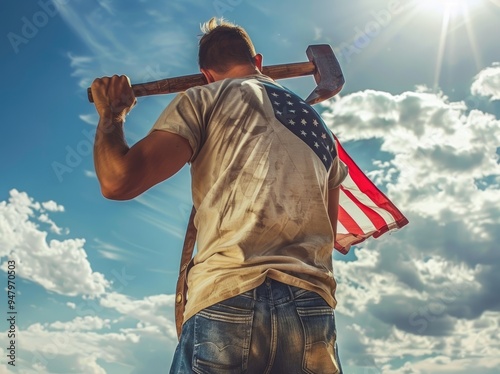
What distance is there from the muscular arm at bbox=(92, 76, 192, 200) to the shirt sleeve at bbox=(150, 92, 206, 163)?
0.03 meters

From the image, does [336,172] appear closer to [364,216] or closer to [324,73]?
[324,73]

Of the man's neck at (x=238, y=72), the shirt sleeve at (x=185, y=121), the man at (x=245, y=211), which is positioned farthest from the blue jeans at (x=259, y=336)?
the man's neck at (x=238, y=72)

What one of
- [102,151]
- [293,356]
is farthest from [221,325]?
[102,151]

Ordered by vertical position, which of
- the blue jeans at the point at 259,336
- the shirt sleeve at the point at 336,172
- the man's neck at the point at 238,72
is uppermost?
the man's neck at the point at 238,72

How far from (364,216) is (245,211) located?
13.0 ft

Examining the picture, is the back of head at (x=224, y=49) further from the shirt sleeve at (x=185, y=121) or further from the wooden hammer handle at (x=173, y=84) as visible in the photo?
the wooden hammer handle at (x=173, y=84)

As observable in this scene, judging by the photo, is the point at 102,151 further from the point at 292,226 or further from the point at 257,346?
the point at 257,346

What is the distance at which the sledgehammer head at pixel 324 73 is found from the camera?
16.1 feet

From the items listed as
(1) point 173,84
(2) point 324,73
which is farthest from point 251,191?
(2) point 324,73

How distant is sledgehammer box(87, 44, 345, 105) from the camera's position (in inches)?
174

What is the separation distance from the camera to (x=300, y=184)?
2.63 m

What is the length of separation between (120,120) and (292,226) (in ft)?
3.02

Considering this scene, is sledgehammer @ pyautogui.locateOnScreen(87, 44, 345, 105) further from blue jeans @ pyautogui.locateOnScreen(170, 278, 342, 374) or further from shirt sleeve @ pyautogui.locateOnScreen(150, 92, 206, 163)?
blue jeans @ pyautogui.locateOnScreen(170, 278, 342, 374)

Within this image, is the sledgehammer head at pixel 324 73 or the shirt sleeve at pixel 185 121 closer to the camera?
the shirt sleeve at pixel 185 121
